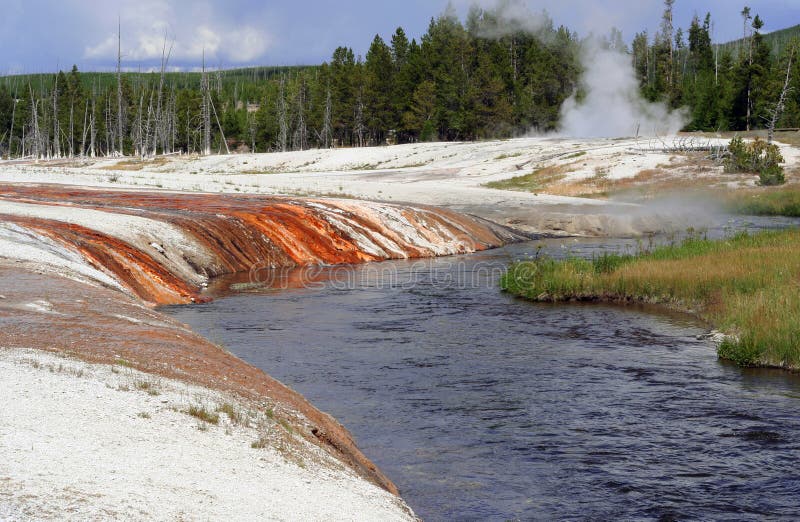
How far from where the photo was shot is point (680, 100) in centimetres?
9219

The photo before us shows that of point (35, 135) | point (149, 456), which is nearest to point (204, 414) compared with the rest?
point (149, 456)

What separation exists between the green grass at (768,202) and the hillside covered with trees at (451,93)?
3489cm

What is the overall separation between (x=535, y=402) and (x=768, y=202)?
37.0 meters

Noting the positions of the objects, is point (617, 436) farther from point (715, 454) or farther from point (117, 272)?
point (117, 272)

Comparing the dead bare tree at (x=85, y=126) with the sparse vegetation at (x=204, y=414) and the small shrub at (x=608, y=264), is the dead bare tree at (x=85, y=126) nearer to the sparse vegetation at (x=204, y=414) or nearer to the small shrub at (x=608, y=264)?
the small shrub at (x=608, y=264)

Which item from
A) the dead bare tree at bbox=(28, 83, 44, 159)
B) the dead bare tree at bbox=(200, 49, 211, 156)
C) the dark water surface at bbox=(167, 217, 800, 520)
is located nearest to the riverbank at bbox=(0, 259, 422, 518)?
the dark water surface at bbox=(167, 217, 800, 520)

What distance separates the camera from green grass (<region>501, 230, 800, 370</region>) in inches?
534

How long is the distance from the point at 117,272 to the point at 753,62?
80.0m

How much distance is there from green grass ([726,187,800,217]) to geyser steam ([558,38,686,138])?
129ft

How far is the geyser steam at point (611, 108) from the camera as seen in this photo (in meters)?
90.6

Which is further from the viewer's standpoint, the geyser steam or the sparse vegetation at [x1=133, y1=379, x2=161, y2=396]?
the geyser steam

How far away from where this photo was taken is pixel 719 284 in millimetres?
18109

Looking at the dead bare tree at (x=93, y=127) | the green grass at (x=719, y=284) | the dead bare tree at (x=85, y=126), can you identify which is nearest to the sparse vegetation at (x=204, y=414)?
the green grass at (x=719, y=284)

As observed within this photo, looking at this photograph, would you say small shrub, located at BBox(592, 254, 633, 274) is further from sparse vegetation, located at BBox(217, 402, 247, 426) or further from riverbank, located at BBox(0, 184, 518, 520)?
sparse vegetation, located at BBox(217, 402, 247, 426)
